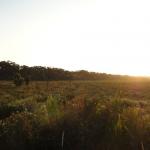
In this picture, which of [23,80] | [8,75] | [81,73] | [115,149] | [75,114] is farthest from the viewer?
[81,73]

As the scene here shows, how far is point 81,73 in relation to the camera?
130 meters

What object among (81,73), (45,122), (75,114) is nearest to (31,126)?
(45,122)

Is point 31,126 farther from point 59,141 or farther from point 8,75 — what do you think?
point 8,75

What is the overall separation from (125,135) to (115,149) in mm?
546

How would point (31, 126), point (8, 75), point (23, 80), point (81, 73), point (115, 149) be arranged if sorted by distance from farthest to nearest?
1. point (81, 73)
2. point (8, 75)
3. point (23, 80)
4. point (31, 126)
5. point (115, 149)

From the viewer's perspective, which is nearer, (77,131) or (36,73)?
(77,131)

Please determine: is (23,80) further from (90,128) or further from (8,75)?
(90,128)

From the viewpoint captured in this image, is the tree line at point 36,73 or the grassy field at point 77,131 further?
the tree line at point 36,73

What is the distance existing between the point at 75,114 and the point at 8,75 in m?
93.4

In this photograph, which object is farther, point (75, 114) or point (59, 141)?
point (75, 114)

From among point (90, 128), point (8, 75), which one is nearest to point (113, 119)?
point (90, 128)

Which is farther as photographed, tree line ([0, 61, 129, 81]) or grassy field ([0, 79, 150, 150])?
tree line ([0, 61, 129, 81])

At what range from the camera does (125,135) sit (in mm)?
9539

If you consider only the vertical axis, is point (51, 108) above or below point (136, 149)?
above
